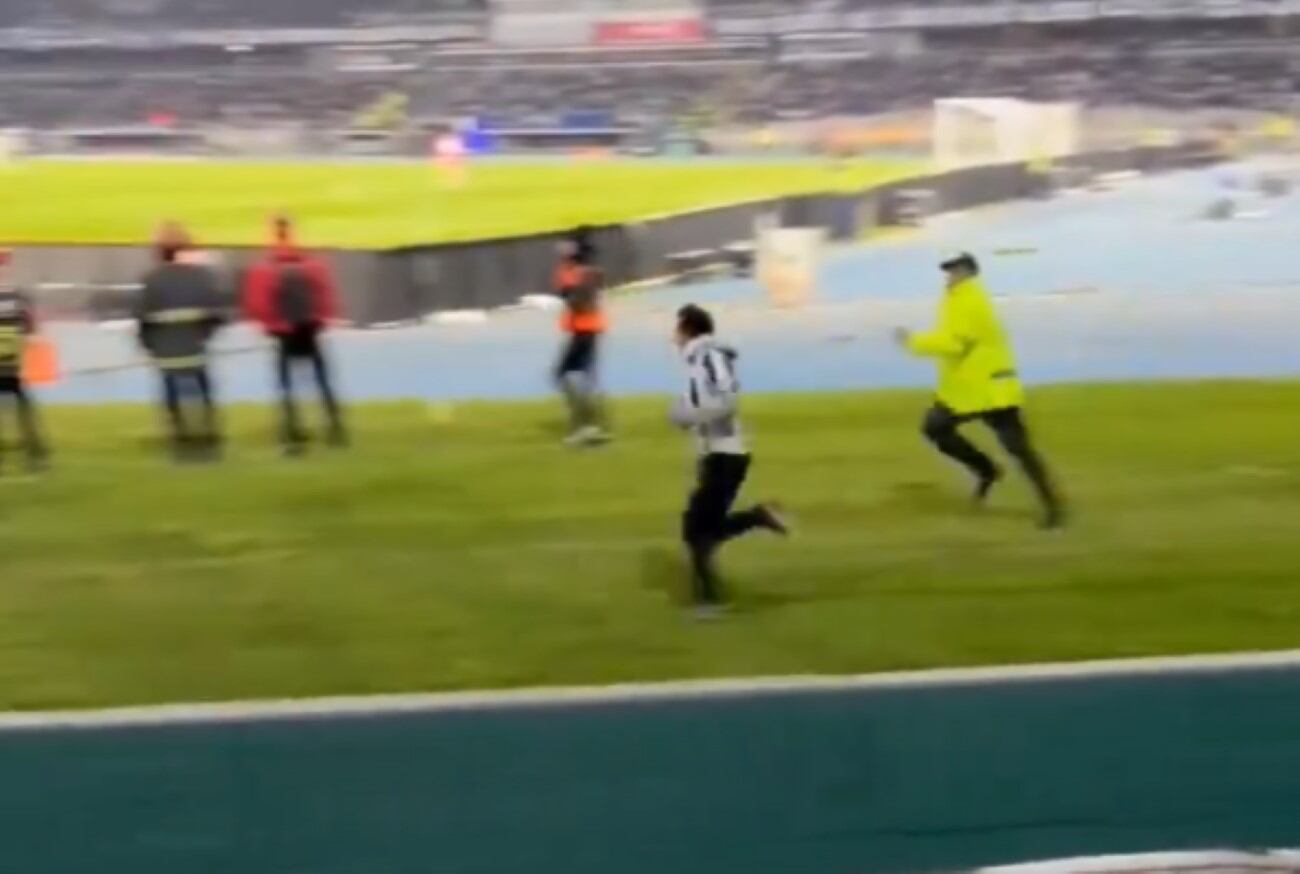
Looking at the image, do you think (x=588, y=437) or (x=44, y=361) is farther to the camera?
(x=588, y=437)

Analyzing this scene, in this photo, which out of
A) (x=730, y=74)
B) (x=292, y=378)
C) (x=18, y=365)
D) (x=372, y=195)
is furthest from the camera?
(x=730, y=74)

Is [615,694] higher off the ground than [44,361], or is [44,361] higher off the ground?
[44,361]

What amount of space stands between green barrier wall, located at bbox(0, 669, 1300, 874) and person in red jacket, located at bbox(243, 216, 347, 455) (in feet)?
2.34

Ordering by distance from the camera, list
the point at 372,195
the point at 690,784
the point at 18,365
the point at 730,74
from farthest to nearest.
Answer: the point at 730,74, the point at 372,195, the point at 18,365, the point at 690,784

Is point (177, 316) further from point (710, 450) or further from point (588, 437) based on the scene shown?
point (710, 450)

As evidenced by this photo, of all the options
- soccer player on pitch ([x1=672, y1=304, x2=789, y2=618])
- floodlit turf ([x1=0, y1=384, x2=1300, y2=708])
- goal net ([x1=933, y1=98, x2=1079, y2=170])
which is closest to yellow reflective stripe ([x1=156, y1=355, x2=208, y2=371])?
floodlit turf ([x1=0, y1=384, x2=1300, y2=708])

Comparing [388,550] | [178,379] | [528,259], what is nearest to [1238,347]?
[528,259]

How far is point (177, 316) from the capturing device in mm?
4723

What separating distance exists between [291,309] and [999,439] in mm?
1543

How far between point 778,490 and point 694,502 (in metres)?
0.25

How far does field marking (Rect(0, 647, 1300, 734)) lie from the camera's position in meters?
4.49

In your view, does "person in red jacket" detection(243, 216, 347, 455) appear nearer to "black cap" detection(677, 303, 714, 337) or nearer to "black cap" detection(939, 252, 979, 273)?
"black cap" detection(677, 303, 714, 337)

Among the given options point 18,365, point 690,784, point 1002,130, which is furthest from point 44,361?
point 1002,130

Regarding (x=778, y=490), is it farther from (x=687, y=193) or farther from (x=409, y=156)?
(x=409, y=156)
